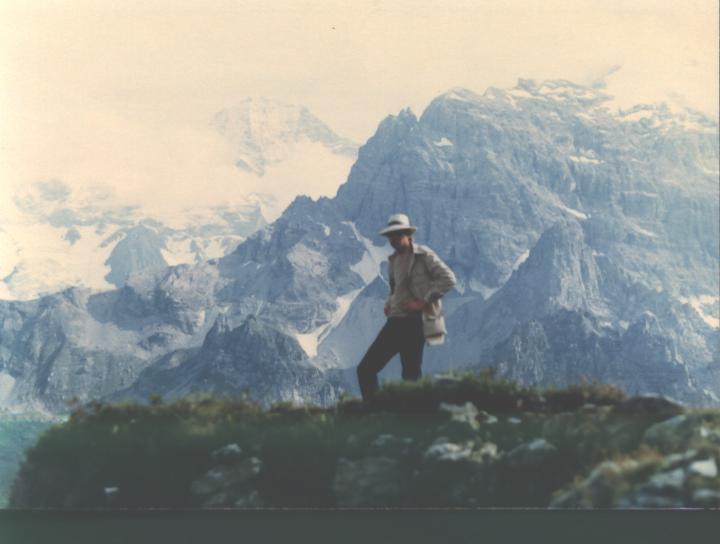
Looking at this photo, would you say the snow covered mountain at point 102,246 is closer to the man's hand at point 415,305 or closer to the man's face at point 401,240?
the man's face at point 401,240

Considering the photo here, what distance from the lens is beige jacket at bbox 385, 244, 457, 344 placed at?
39.1ft

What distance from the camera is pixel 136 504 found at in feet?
40.9

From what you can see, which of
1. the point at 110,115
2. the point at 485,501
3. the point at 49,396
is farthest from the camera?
the point at 110,115

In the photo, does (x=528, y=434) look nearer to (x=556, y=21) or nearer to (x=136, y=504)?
(x=136, y=504)

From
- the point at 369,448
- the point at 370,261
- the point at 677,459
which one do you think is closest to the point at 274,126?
the point at 370,261

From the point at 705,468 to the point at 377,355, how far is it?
3738 millimetres

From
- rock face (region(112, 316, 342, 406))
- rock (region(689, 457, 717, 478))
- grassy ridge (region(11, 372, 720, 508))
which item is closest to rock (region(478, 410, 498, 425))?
grassy ridge (region(11, 372, 720, 508))

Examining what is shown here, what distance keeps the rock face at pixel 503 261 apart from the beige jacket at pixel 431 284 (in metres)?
2.23

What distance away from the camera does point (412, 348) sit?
12234 millimetres

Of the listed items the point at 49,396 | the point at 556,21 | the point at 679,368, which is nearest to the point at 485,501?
the point at 679,368

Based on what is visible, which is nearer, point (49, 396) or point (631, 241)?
point (49, 396)

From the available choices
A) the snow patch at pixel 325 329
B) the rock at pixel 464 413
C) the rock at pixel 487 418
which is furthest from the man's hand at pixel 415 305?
the snow patch at pixel 325 329

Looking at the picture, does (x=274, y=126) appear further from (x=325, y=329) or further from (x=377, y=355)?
(x=377, y=355)

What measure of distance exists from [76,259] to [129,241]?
0.83 meters
